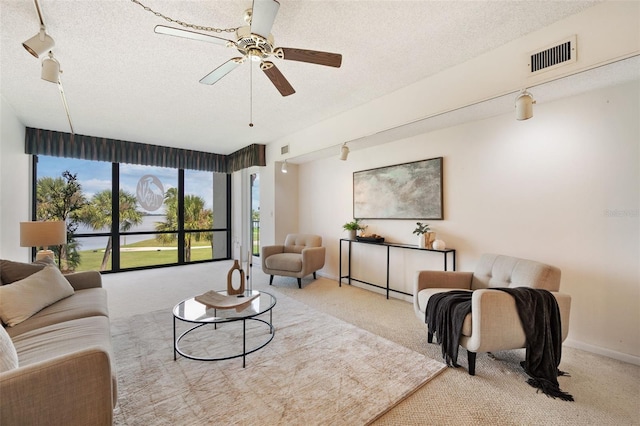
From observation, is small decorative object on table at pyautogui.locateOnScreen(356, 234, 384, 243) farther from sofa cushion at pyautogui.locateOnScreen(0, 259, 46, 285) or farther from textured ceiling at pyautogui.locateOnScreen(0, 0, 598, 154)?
sofa cushion at pyautogui.locateOnScreen(0, 259, 46, 285)

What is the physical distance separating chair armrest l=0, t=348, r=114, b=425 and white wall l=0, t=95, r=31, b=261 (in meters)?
3.38

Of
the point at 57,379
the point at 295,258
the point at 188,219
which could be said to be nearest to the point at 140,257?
the point at 188,219

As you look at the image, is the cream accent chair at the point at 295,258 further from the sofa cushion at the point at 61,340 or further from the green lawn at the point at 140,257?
the green lawn at the point at 140,257

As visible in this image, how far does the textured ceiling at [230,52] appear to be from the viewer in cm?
196

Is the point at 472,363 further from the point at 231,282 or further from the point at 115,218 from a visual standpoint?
the point at 115,218

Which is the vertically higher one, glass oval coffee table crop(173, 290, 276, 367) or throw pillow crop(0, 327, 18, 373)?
throw pillow crop(0, 327, 18, 373)

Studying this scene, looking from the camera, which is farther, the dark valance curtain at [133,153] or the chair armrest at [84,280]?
the dark valance curtain at [133,153]

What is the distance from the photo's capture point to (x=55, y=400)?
109 cm

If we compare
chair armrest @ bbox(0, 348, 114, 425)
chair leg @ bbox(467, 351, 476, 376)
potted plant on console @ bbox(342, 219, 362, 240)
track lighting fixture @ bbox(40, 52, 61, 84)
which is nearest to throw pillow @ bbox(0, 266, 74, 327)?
chair armrest @ bbox(0, 348, 114, 425)

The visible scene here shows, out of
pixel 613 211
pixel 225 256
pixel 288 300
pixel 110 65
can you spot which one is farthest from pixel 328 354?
pixel 225 256

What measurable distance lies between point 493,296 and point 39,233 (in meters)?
4.51

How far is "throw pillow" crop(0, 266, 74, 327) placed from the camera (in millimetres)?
1891

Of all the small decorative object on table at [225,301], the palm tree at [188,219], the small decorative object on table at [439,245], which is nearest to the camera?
the small decorative object on table at [225,301]

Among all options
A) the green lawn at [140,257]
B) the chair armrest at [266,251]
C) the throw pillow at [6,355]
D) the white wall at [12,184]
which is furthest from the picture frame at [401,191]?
the white wall at [12,184]
